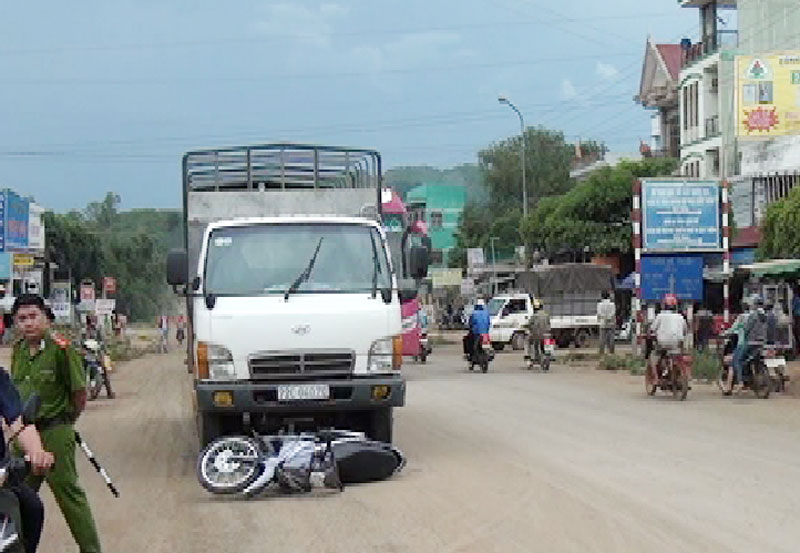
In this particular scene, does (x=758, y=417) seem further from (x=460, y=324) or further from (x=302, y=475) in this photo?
(x=460, y=324)

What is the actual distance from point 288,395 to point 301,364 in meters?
0.32

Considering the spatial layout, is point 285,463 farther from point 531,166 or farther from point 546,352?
point 531,166

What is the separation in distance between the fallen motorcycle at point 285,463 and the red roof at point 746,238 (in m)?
33.8

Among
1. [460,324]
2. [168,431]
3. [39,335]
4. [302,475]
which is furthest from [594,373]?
[460,324]

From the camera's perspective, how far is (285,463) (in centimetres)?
1166

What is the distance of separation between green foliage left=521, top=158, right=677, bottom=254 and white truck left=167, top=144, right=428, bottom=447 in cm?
4157

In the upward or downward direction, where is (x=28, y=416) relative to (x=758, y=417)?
upward

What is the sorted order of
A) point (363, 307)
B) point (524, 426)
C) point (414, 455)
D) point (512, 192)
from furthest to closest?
point (512, 192) < point (524, 426) < point (414, 455) < point (363, 307)

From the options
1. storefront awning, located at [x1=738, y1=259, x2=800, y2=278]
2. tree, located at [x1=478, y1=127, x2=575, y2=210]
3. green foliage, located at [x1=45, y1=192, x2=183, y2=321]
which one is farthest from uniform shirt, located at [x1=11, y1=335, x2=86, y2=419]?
tree, located at [x1=478, y1=127, x2=575, y2=210]

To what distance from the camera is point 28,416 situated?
6551 millimetres

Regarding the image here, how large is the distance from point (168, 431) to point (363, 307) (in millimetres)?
6376

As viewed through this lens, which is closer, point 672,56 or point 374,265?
point 374,265

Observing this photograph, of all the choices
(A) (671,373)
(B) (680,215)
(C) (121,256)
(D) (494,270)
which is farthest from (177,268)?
(C) (121,256)

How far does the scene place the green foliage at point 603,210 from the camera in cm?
5553
